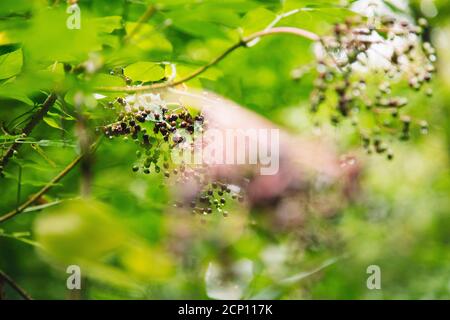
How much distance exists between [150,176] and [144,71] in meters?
0.67

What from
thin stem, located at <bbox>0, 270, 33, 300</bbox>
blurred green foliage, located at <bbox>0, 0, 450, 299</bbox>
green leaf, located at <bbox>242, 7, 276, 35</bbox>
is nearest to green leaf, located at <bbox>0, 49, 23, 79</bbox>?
blurred green foliage, located at <bbox>0, 0, 450, 299</bbox>

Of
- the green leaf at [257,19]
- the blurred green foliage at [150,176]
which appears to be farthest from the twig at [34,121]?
the green leaf at [257,19]

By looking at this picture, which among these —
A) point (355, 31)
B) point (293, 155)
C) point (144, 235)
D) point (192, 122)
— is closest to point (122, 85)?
point (192, 122)

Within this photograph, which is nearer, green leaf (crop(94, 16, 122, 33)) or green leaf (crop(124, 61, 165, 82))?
green leaf (crop(94, 16, 122, 33))

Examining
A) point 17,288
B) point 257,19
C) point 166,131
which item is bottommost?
point 17,288

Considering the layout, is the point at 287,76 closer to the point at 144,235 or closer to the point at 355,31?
the point at 144,235

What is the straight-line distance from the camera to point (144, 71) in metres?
0.76

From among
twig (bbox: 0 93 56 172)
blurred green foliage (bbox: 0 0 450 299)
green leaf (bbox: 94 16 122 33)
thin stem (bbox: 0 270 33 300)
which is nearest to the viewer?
blurred green foliage (bbox: 0 0 450 299)

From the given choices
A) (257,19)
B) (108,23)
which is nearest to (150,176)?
(257,19)

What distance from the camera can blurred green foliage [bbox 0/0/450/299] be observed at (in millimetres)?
269

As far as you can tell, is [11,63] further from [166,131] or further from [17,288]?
[17,288]

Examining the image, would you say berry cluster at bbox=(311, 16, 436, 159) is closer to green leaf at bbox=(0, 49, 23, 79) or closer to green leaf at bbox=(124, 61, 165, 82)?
green leaf at bbox=(124, 61, 165, 82)

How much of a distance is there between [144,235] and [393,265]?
4058mm
